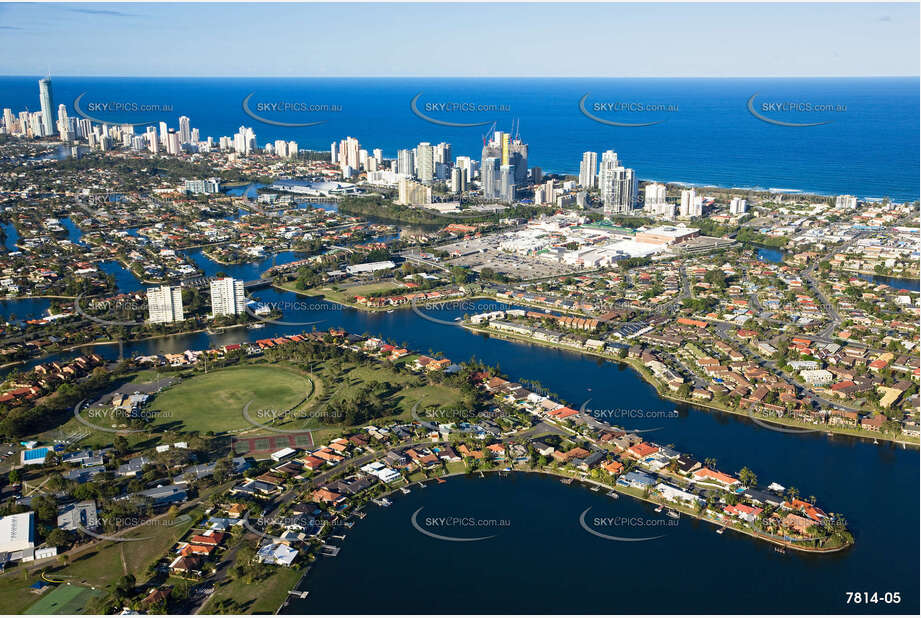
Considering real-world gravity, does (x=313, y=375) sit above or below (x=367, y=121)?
below

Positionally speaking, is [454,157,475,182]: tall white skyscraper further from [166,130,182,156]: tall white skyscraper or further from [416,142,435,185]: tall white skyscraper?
[166,130,182,156]: tall white skyscraper

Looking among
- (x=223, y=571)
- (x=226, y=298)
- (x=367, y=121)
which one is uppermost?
(x=367, y=121)

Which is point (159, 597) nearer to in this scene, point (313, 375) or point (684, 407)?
point (313, 375)

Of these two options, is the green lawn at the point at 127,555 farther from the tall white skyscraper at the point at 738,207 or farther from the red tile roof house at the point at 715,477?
the tall white skyscraper at the point at 738,207

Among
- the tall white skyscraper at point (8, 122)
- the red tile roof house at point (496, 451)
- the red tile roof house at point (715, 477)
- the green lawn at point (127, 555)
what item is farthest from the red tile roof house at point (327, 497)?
the tall white skyscraper at point (8, 122)

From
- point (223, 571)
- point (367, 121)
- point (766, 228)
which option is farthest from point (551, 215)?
point (367, 121)

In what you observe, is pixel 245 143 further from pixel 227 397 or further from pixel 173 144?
pixel 227 397

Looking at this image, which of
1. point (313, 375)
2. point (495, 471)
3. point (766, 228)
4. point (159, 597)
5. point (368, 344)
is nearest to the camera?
point (159, 597)
